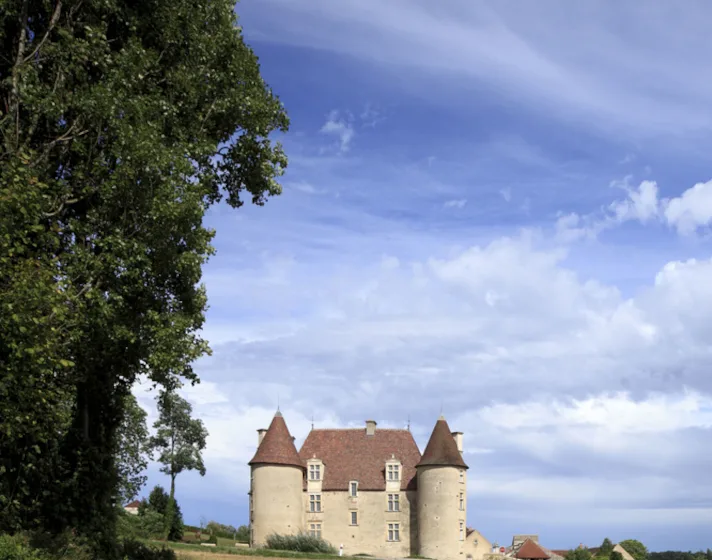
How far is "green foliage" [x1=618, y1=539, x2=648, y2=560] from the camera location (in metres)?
104

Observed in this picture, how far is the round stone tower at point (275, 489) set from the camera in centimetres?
5338

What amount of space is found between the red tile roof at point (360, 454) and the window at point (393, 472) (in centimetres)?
38

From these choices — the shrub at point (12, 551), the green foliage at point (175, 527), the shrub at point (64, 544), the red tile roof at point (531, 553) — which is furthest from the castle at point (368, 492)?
the shrub at point (12, 551)

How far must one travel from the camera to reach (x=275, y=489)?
5391cm

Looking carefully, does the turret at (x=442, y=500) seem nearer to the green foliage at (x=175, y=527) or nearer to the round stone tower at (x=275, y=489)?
the round stone tower at (x=275, y=489)

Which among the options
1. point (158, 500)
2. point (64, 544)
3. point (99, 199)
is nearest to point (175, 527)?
point (158, 500)

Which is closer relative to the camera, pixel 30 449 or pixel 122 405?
pixel 30 449

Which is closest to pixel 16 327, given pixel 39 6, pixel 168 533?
pixel 39 6

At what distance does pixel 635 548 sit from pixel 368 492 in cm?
6372

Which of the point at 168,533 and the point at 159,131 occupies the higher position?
the point at 159,131

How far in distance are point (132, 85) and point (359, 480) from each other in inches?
1695

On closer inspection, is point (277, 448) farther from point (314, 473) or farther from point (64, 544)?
point (64, 544)

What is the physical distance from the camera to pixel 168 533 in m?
50.9

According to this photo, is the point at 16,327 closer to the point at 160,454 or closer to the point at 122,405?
the point at 122,405
